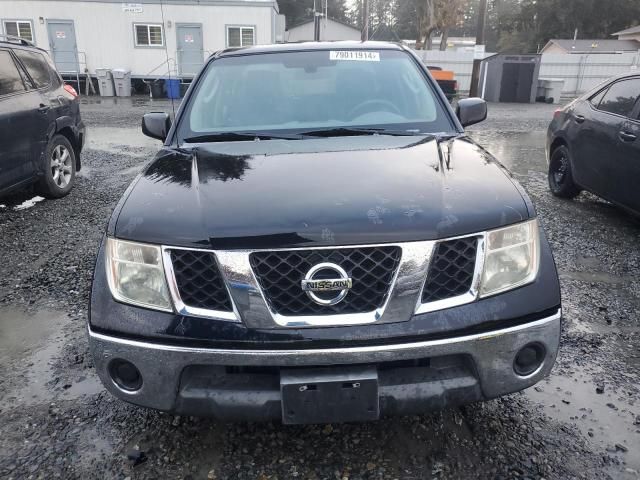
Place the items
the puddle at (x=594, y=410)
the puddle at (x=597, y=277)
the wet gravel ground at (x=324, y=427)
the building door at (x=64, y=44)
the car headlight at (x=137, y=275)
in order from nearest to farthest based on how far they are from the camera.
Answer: the car headlight at (x=137, y=275) → the wet gravel ground at (x=324, y=427) → the puddle at (x=594, y=410) → the puddle at (x=597, y=277) → the building door at (x=64, y=44)

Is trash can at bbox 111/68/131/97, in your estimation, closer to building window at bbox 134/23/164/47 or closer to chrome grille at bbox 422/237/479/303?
building window at bbox 134/23/164/47

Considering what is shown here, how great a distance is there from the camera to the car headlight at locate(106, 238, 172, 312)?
2.03 meters

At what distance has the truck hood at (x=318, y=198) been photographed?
6.43ft

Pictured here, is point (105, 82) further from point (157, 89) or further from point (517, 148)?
point (517, 148)

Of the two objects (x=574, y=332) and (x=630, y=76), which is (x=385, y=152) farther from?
(x=630, y=76)

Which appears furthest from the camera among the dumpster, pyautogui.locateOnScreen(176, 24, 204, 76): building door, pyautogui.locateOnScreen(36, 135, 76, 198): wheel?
pyautogui.locateOnScreen(176, 24, 204, 76): building door

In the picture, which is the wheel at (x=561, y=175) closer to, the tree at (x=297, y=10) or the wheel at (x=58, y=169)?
the wheel at (x=58, y=169)

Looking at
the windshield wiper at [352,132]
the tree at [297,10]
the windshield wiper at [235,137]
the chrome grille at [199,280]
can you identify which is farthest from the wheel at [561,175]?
the tree at [297,10]

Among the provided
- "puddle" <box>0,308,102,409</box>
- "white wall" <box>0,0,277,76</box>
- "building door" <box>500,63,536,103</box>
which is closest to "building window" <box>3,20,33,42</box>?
"white wall" <box>0,0,277,76</box>

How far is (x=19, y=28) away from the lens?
21547 mm

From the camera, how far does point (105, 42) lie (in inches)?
864

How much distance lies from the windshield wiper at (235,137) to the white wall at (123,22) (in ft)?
65.0

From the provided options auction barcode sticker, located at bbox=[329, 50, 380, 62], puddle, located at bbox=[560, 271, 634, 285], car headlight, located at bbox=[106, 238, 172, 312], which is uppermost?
A: auction barcode sticker, located at bbox=[329, 50, 380, 62]

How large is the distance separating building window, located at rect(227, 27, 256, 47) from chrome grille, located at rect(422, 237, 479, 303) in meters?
21.8
